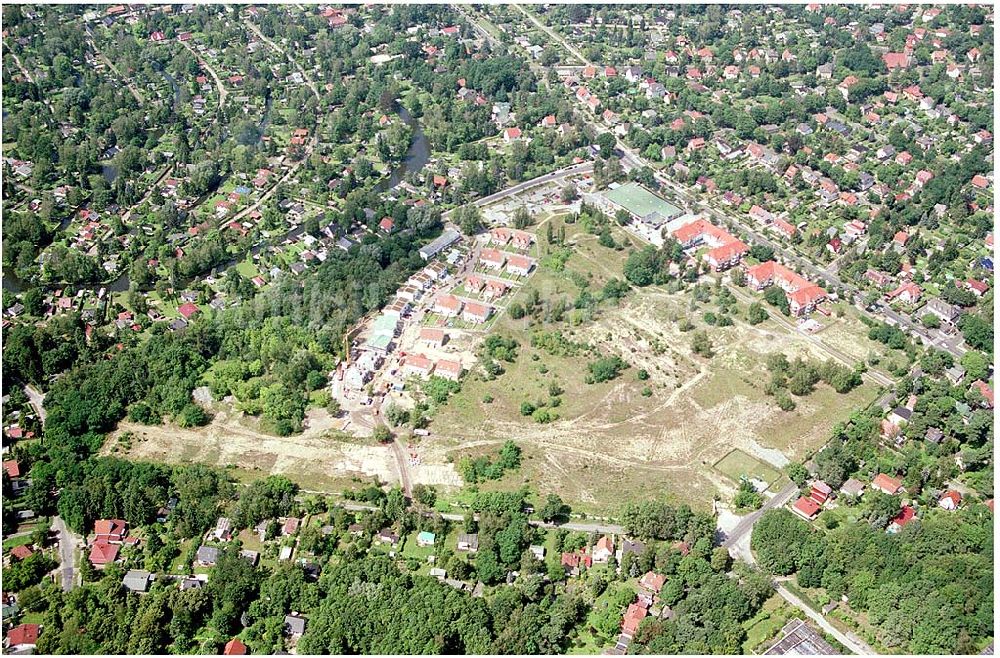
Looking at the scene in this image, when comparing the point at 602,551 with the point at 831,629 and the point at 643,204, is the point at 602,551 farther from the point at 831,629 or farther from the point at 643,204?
the point at 643,204

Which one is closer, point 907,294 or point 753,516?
point 753,516

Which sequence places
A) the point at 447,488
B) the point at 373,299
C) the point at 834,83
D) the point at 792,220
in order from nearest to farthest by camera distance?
the point at 447,488
the point at 373,299
the point at 792,220
the point at 834,83

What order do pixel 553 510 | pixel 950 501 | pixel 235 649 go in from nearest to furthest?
1. pixel 235 649
2. pixel 553 510
3. pixel 950 501

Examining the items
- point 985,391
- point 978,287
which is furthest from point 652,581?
point 978,287

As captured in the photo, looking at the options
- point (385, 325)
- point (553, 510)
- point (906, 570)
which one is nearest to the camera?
point (906, 570)

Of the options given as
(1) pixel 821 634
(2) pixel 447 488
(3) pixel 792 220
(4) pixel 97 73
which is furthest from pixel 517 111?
(1) pixel 821 634

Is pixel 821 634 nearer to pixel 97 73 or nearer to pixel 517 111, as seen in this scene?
pixel 517 111

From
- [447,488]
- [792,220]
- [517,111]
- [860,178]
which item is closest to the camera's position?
[447,488]

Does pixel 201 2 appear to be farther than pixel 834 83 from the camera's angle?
Yes
